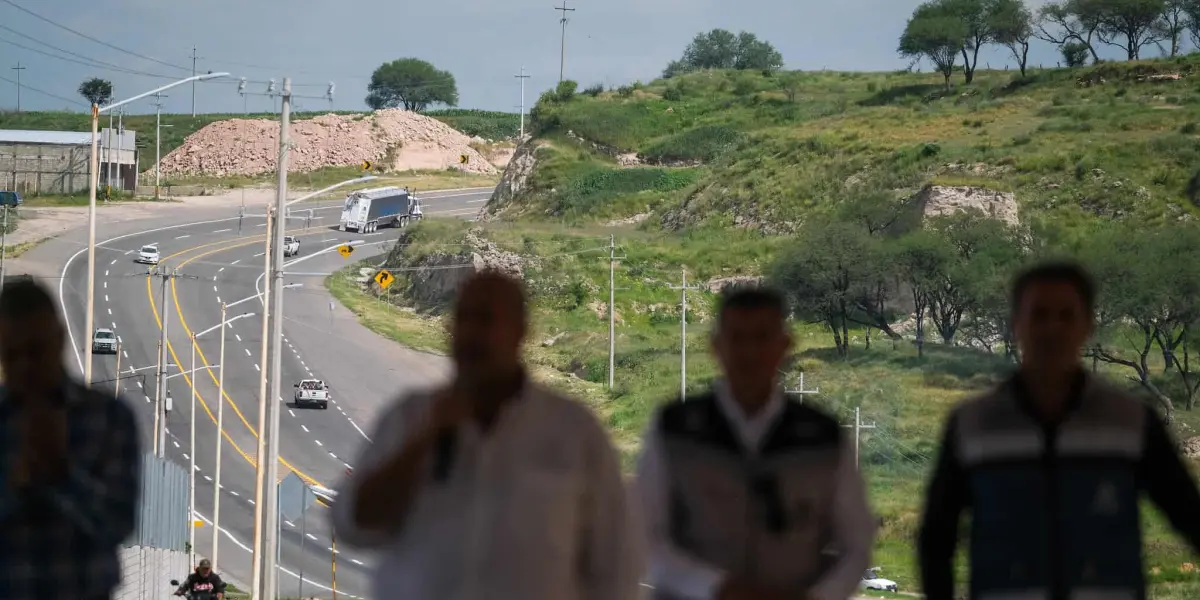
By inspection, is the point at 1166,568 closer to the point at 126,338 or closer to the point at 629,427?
the point at 629,427

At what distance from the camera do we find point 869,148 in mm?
74688

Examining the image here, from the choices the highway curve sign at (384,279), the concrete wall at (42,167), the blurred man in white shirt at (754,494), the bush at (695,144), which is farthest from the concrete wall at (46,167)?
the blurred man in white shirt at (754,494)

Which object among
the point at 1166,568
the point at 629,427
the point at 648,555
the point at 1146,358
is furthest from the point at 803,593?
the point at 1146,358

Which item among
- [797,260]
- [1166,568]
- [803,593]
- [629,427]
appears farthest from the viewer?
[797,260]

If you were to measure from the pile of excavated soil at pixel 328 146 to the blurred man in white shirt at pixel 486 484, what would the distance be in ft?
315

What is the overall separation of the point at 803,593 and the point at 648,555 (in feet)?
1.27

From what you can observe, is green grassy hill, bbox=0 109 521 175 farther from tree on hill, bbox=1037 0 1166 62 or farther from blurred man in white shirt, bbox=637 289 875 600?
blurred man in white shirt, bbox=637 289 875 600

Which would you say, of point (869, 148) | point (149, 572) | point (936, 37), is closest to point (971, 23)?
point (936, 37)

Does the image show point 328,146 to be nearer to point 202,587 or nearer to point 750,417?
point 202,587

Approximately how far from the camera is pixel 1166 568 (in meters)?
26.3

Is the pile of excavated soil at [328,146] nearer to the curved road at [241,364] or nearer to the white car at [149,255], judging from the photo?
the curved road at [241,364]

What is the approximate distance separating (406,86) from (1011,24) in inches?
2235

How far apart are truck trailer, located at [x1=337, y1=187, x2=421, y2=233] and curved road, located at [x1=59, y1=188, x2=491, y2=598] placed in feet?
11.3

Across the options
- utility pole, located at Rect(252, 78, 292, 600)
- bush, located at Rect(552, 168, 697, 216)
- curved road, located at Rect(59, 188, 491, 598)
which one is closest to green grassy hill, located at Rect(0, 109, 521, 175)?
bush, located at Rect(552, 168, 697, 216)
